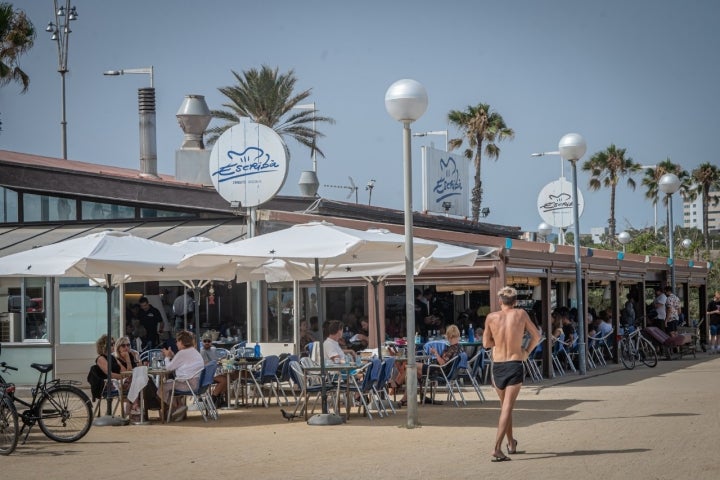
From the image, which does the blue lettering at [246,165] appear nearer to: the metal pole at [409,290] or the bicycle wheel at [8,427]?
the metal pole at [409,290]

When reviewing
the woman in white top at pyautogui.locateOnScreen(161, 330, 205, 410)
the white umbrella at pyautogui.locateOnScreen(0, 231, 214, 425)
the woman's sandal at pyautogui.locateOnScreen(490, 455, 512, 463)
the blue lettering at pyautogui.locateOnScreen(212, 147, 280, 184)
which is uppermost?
the blue lettering at pyautogui.locateOnScreen(212, 147, 280, 184)

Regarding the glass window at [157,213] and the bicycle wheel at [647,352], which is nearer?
the bicycle wheel at [647,352]

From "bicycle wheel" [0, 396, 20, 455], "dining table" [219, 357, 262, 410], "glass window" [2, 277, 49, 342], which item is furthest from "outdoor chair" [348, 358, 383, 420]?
"glass window" [2, 277, 49, 342]

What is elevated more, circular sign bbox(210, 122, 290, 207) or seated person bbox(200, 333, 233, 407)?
circular sign bbox(210, 122, 290, 207)

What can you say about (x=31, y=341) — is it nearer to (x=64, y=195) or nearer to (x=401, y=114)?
(x=64, y=195)

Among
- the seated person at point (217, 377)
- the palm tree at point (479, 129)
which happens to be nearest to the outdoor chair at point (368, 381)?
the seated person at point (217, 377)

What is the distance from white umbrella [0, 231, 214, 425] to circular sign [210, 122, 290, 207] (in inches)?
181

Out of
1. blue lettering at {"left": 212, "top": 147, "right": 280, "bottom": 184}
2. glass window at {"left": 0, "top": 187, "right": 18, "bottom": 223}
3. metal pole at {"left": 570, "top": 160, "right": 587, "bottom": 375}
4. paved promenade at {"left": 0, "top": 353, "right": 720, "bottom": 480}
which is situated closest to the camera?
paved promenade at {"left": 0, "top": 353, "right": 720, "bottom": 480}

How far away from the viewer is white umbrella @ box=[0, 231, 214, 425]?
1564 cm

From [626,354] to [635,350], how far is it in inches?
37.6

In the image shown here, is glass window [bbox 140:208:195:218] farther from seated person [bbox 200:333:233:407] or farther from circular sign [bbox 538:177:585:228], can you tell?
circular sign [bbox 538:177:585:228]

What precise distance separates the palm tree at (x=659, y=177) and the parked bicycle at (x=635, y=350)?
138 ft

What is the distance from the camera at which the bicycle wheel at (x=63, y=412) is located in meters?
13.3

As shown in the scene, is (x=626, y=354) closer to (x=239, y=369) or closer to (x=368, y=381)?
(x=239, y=369)
